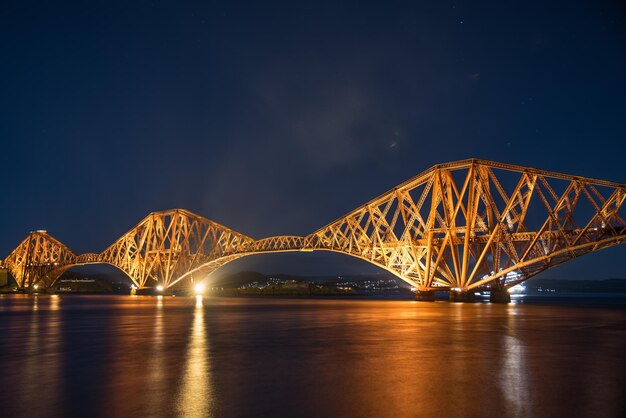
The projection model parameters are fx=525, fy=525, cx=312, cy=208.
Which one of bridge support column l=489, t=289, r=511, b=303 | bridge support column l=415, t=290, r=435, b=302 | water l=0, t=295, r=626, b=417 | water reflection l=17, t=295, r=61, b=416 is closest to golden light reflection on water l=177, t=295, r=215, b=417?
water l=0, t=295, r=626, b=417

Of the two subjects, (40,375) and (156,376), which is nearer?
(156,376)

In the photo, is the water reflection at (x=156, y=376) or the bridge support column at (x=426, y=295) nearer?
the water reflection at (x=156, y=376)

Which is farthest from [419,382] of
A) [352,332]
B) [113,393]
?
[352,332]

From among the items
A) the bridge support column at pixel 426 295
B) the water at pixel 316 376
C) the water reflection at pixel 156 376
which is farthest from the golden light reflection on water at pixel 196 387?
Result: the bridge support column at pixel 426 295

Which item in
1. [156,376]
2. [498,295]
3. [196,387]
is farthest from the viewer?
[498,295]

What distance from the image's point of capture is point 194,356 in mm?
14727

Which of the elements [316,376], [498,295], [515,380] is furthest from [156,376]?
[498,295]

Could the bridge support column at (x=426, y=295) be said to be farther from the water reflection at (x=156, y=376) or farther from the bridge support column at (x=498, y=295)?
the water reflection at (x=156, y=376)

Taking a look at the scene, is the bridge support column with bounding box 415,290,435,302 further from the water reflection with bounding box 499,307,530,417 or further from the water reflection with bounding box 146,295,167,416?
the water reflection with bounding box 146,295,167,416

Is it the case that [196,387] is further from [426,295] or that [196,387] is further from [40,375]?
[426,295]

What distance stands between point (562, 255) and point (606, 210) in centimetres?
612

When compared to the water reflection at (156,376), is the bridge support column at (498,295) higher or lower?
lower

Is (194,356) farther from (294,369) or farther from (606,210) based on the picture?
(606,210)

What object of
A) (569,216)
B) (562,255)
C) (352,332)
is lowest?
(352,332)
